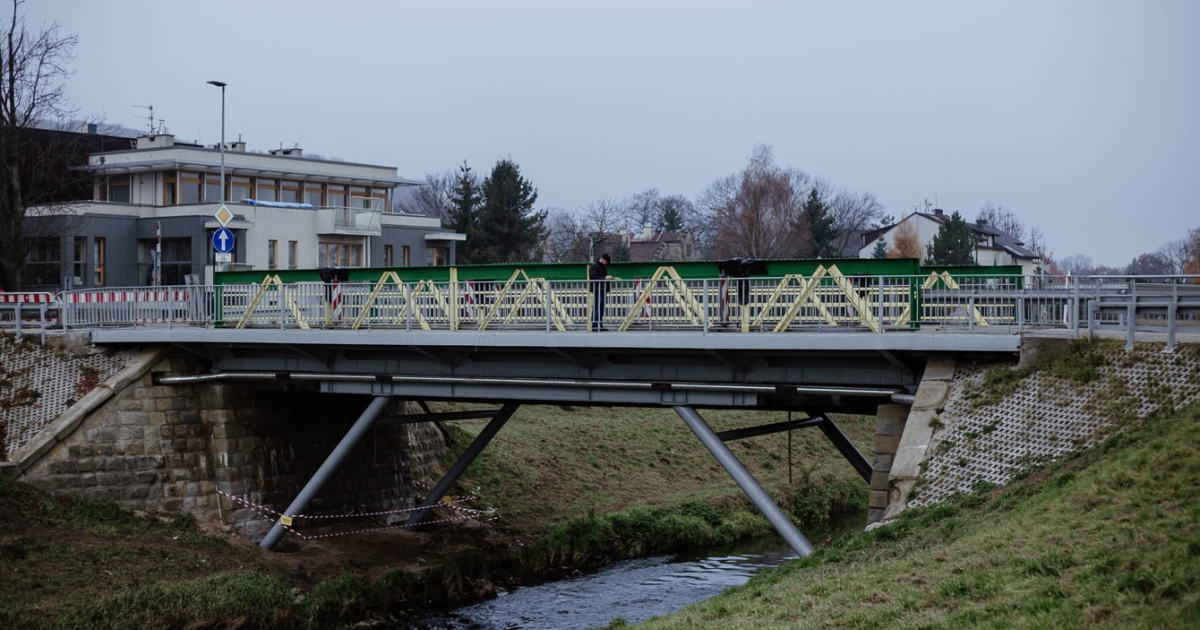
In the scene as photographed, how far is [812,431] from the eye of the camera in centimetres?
4688

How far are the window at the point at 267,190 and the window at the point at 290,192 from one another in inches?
11.6

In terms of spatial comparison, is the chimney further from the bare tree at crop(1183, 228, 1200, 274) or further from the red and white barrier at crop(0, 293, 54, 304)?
the bare tree at crop(1183, 228, 1200, 274)

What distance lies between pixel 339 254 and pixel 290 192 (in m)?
3.15

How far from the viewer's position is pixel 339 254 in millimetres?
49969

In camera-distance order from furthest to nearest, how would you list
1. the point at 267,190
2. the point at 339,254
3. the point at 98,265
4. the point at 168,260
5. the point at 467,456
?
1. the point at 339,254
2. the point at 267,190
3. the point at 168,260
4. the point at 98,265
5. the point at 467,456

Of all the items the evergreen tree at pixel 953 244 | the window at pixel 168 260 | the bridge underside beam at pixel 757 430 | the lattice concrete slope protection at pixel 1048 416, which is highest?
the evergreen tree at pixel 953 244

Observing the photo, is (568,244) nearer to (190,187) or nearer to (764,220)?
(764,220)

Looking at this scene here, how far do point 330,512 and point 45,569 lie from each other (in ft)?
25.5

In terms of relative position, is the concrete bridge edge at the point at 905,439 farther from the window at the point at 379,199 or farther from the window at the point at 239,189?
the window at the point at 379,199

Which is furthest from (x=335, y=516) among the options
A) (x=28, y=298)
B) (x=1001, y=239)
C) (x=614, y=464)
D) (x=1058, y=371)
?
(x=1001, y=239)

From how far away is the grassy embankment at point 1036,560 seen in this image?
1010cm

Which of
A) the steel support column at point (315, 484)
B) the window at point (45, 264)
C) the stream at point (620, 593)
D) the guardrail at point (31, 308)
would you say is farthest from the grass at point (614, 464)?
the window at point (45, 264)

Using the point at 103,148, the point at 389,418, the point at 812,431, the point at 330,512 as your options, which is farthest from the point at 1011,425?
the point at 103,148

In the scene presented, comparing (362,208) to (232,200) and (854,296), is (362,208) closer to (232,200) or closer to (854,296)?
(232,200)
